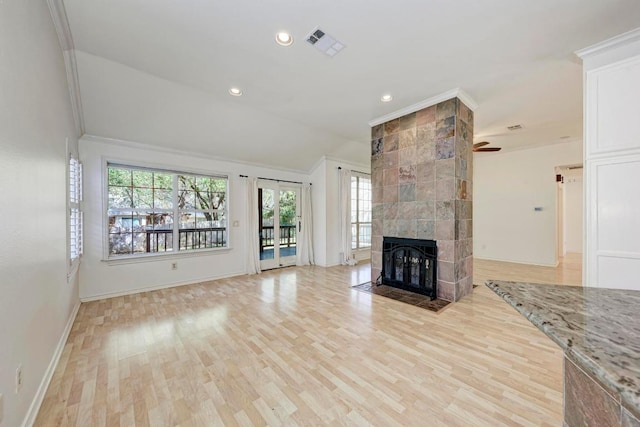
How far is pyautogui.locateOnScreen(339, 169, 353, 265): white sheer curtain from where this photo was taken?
606cm

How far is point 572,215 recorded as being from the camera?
26.1ft

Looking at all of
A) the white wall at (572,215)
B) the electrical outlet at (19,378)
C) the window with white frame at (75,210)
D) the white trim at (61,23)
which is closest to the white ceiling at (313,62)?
the white trim at (61,23)

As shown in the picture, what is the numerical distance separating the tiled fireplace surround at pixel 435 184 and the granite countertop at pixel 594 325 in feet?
8.09

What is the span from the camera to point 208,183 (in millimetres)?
4797

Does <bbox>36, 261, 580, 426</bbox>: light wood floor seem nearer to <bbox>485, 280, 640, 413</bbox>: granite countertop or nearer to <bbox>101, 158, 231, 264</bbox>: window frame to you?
<bbox>101, 158, 231, 264</bbox>: window frame

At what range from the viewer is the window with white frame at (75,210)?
2848mm

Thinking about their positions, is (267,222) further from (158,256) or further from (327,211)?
(158,256)

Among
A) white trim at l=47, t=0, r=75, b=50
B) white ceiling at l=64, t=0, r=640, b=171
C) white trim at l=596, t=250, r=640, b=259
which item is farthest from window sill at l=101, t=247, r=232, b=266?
white trim at l=596, t=250, r=640, b=259

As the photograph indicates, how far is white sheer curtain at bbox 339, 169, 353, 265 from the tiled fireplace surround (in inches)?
75.5

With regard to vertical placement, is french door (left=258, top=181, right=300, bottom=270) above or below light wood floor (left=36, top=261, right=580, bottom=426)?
above

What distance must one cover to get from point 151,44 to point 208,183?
2.68m

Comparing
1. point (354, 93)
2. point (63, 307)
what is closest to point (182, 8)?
point (354, 93)

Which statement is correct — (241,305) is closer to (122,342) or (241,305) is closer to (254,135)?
(122,342)

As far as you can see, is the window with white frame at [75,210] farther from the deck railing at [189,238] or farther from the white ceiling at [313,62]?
the deck railing at [189,238]
